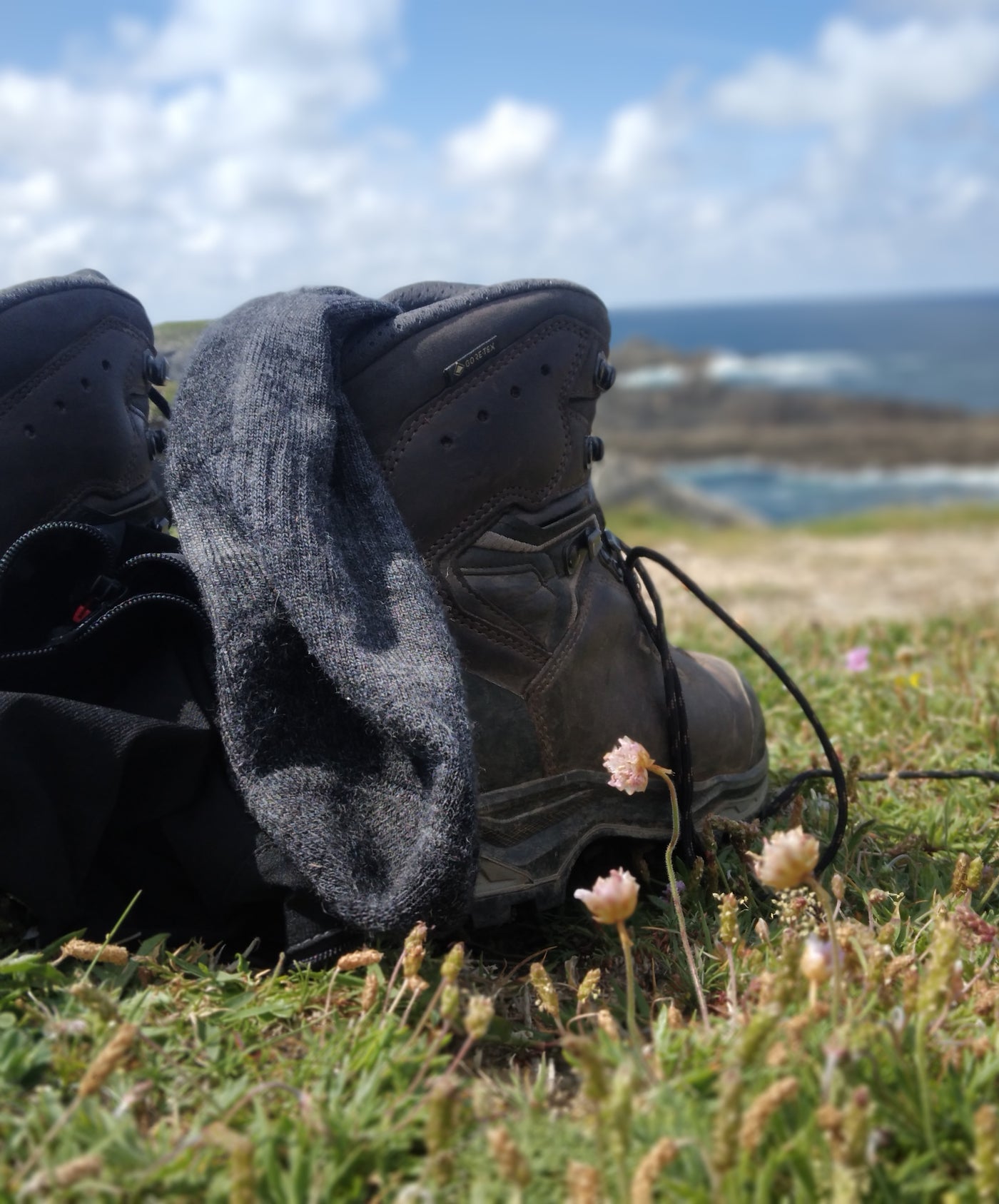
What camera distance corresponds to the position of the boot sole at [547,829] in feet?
5.81

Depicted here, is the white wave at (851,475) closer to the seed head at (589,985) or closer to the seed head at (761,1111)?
the seed head at (589,985)

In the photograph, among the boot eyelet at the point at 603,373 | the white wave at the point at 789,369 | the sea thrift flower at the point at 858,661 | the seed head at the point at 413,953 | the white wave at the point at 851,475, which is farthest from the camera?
the white wave at the point at 789,369

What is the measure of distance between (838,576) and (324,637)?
721cm

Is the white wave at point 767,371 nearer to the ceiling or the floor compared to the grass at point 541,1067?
nearer to the ceiling

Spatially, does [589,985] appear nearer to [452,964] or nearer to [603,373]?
[452,964]

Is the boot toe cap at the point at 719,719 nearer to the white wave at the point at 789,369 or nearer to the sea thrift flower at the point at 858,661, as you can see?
the sea thrift flower at the point at 858,661

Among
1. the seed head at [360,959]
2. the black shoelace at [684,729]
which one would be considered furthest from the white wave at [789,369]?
the seed head at [360,959]

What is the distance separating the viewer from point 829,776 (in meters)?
2.43

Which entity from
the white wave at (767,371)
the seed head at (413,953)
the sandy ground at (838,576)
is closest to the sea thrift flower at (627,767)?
the seed head at (413,953)

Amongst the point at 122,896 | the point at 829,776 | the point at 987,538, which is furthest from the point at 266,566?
the point at 987,538

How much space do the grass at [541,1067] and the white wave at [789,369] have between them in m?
60.0

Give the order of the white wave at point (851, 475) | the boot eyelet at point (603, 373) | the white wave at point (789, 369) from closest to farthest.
→ the boot eyelet at point (603, 373) < the white wave at point (851, 475) < the white wave at point (789, 369)

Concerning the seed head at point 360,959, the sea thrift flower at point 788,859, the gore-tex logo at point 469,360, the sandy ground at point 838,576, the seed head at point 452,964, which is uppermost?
the gore-tex logo at point 469,360

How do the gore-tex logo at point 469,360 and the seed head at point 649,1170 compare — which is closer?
the seed head at point 649,1170
